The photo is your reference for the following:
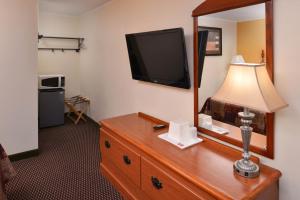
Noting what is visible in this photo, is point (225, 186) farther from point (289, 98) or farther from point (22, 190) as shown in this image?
point (22, 190)

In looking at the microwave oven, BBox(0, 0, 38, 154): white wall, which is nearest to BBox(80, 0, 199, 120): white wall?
the microwave oven

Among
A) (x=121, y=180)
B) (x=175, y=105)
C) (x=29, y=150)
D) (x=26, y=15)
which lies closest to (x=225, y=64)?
(x=175, y=105)

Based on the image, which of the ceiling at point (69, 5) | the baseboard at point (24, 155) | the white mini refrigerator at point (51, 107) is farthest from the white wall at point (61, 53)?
the baseboard at point (24, 155)

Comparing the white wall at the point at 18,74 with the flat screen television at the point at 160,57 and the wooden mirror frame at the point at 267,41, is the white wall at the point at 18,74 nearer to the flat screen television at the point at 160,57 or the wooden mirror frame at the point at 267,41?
the flat screen television at the point at 160,57

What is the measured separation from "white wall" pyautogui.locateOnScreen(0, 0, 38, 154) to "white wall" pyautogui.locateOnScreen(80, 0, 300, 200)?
45.9 inches

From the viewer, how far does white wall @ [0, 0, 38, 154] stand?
2.79 metres

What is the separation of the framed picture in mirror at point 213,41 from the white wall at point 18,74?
92.4 inches

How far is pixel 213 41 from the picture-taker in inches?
72.5

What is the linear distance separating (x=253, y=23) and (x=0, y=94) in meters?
3.03

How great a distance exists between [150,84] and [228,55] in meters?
1.14

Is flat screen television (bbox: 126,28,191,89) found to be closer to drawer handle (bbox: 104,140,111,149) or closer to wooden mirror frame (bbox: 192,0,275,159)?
wooden mirror frame (bbox: 192,0,275,159)

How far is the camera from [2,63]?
2799 millimetres

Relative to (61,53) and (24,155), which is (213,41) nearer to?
(24,155)

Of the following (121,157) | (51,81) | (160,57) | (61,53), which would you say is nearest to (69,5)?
(61,53)
